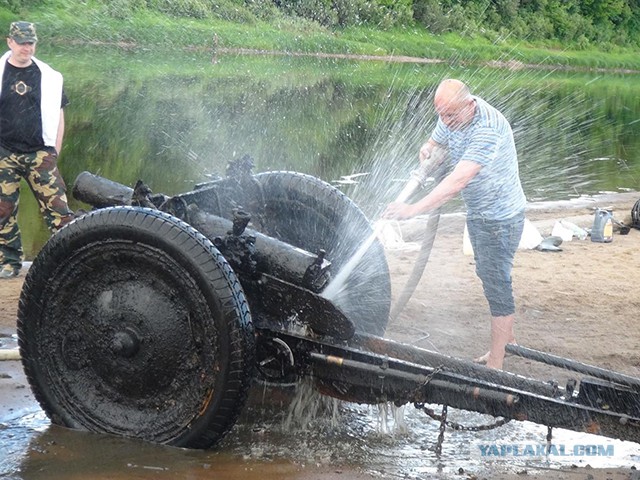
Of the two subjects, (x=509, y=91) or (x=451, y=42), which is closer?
(x=509, y=91)

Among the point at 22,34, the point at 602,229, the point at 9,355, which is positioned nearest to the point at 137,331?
the point at 9,355

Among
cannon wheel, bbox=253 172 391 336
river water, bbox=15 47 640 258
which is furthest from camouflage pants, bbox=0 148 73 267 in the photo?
cannon wheel, bbox=253 172 391 336

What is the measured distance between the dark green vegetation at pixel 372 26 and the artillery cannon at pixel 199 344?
31320 mm

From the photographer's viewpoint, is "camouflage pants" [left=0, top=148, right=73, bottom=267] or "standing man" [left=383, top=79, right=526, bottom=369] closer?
"standing man" [left=383, top=79, right=526, bottom=369]

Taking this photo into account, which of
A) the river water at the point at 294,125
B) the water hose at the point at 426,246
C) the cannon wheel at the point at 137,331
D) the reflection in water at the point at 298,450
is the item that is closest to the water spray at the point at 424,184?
the water hose at the point at 426,246

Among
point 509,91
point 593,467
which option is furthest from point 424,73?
point 593,467

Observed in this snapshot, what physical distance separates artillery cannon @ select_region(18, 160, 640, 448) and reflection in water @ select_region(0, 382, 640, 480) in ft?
0.43

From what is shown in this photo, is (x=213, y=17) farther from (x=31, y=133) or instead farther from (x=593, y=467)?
(x=593, y=467)

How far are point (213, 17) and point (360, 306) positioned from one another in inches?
1457

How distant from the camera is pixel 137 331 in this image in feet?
16.0

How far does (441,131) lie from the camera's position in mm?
6398

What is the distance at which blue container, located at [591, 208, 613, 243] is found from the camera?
1074 cm

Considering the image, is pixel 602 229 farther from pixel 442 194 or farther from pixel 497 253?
pixel 442 194

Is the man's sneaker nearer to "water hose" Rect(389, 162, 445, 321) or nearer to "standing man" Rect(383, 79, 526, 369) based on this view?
"water hose" Rect(389, 162, 445, 321)
